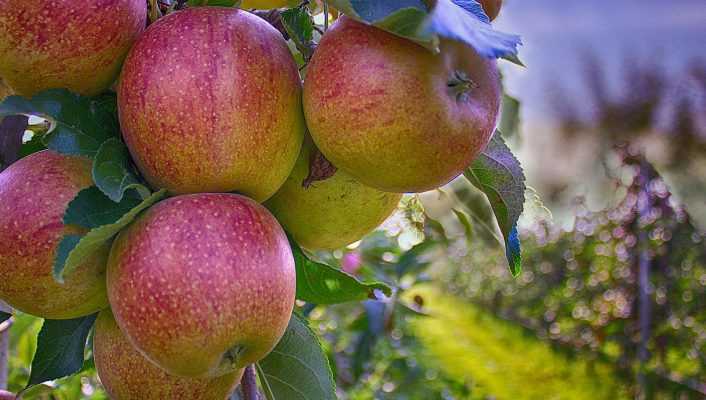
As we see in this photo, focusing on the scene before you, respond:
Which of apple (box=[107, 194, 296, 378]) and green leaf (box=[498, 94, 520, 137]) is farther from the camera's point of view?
green leaf (box=[498, 94, 520, 137])

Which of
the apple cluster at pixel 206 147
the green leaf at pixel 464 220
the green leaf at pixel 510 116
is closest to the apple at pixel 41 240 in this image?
the apple cluster at pixel 206 147

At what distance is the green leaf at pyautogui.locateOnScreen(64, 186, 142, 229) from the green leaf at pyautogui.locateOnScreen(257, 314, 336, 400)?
0.24 m

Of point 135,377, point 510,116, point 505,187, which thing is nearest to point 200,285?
point 135,377

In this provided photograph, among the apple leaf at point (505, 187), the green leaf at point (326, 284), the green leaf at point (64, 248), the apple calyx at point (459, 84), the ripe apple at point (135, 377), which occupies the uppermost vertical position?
the apple calyx at point (459, 84)

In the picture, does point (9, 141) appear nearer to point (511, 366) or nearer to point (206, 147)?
point (206, 147)

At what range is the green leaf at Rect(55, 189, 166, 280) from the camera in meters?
0.53

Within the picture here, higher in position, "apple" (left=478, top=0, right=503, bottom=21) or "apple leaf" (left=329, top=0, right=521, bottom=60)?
"apple leaf" (left=329, top=0, right=521, bottom=60)

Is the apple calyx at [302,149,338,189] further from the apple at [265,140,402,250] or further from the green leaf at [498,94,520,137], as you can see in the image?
the green leaf at [498,94,520,137]

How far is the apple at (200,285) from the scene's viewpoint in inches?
20.7

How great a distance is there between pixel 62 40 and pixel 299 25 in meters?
0.19

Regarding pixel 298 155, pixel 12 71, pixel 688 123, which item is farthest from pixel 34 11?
pixel 688 123

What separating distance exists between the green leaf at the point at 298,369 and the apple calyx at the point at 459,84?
0.97 feet

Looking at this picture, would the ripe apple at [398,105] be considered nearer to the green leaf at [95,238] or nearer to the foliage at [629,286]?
the green leaf at [95,238]

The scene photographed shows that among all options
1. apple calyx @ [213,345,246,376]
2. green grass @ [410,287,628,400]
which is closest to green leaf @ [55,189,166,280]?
apple calyx @ [213,345,246,376]
